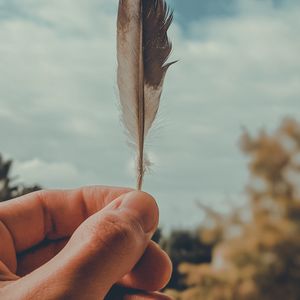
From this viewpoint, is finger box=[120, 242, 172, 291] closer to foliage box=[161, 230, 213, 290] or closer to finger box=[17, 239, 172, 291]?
finger box=[17, 239, 172, 291]

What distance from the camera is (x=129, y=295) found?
689 millimetres

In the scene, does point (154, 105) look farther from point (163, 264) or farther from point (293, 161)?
point (293, 161)

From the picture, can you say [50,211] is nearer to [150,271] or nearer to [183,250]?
[150,271]

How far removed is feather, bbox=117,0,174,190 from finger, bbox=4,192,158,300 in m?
0.22

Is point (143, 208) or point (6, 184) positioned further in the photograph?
Result: point (6, 184)

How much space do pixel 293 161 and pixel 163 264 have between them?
4.08 m

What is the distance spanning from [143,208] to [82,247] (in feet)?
0.31

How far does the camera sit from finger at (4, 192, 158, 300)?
520 millimetres

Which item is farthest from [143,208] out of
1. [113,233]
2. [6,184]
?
[6,184]

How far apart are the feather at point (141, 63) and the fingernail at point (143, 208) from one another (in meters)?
0.17

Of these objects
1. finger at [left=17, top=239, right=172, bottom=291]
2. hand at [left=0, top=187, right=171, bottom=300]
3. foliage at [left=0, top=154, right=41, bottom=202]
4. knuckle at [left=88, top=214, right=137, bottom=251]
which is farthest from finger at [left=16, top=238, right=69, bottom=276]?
foliage at [left=0, top=154, right=41, bottom=202]

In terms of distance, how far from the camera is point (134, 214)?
602mm

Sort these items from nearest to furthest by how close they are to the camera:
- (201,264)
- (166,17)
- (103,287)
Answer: (103,287) → (166,17) → (201,264)

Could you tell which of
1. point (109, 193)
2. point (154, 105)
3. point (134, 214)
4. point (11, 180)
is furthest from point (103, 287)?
point (11, 180)
